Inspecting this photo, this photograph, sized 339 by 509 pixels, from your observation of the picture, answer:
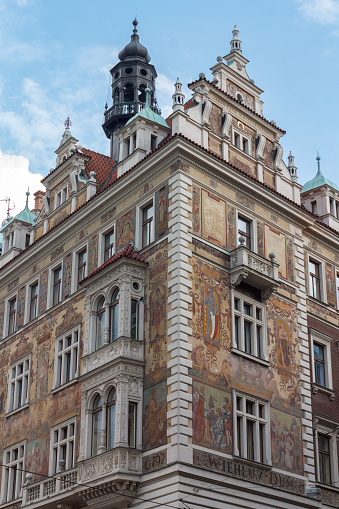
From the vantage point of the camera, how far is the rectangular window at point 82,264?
34000 mm

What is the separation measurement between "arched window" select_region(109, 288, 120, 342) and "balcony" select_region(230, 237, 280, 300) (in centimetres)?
414

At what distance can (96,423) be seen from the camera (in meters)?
29.1

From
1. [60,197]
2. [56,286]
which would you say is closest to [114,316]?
[56,286]

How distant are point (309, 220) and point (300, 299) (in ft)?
12.1

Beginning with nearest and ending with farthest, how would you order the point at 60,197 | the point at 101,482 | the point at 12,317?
the point at 101,482 < the point at 60,197 < the point at 12,317

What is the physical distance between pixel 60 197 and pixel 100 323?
→ 8949 mm

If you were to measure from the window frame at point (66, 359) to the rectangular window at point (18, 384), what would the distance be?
2447 millimetres

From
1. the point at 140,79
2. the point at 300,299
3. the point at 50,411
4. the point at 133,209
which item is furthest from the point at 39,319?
the point at 140,79

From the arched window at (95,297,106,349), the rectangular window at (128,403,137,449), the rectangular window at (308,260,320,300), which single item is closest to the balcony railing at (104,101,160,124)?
the rectangular window at (308,260,320,300)

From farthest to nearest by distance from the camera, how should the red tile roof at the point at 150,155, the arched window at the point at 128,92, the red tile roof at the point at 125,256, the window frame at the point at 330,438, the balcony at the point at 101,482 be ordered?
the arched window at the point at 128,92
the window frame at the point at 330,438
the red tile roof at the point at 150,155
the red tile roof at the point at 125,256
the balcony at the point at 101,482

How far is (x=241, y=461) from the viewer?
27562mm

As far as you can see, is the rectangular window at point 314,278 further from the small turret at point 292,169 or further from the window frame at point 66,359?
the window frame at point 66,359

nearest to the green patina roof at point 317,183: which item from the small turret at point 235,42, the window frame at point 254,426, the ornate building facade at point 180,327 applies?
the ornate building facade at point 180,327

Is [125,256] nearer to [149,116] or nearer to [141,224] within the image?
[141,224]
